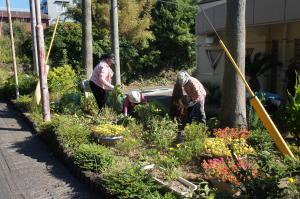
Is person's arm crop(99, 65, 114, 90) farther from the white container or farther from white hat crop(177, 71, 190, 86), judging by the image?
the white container

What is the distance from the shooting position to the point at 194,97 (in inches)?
301

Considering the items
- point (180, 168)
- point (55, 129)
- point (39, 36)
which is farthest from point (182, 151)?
point (39, 36)

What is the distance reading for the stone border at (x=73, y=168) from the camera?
5.00 metres

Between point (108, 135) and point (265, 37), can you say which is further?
point (265, 37)

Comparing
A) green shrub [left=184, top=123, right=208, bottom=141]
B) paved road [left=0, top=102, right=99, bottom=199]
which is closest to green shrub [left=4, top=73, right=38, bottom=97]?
paved road [left=0, top=102, right=99, bottom=199]

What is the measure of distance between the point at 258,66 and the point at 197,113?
18.3ft

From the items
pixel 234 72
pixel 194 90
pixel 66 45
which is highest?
pixel 66 45

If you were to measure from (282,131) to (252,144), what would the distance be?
147cm

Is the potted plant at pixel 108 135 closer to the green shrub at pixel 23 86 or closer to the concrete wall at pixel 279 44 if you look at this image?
the green shrub at pixel 23 86

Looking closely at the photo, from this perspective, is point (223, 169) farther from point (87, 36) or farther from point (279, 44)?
point (279, 44)

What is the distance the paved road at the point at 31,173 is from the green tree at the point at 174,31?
1979 cm

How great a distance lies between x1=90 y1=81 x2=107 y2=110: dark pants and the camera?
8.91 metres

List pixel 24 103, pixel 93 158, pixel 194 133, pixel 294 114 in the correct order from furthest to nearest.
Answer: pixel 24 103
pixel 294 114
pixel 194 133
pixel 93 158

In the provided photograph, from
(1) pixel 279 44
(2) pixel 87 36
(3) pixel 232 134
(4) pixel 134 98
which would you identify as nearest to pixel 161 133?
(3) pixel 232 134
